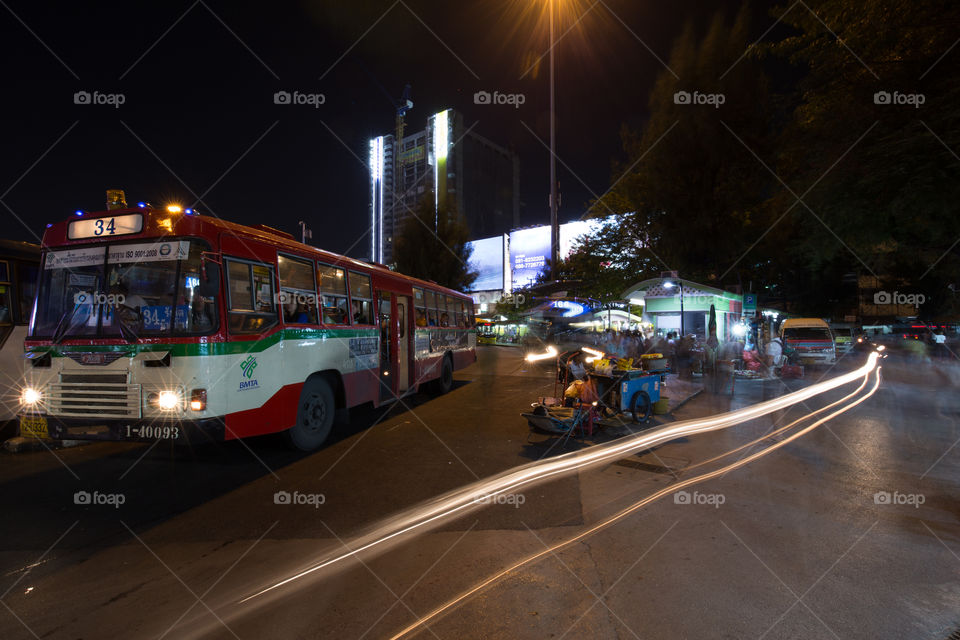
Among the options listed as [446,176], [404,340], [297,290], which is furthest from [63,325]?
[446,176]

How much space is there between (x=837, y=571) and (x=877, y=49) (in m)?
9.28

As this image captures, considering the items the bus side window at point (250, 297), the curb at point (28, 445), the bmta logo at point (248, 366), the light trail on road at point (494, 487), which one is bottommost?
the light trail on road at point (494, 487)

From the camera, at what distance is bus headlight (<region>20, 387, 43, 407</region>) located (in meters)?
5.59

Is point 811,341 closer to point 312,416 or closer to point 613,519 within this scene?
point 613,519

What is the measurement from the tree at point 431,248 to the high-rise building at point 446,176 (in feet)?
150

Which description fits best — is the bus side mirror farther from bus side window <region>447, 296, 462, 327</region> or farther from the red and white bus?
bus side window <region>447, 296, 462, 327</region>

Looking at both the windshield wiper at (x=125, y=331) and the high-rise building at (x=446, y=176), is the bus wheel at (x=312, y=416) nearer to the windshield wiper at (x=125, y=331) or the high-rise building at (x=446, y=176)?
the windshield wiper at (x=125, y=331)

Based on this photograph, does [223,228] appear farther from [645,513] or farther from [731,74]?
[731,74]

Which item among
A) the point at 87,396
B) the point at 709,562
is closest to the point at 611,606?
the point at 709,562

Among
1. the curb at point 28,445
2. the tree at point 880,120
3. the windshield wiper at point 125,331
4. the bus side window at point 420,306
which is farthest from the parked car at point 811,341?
the curb at point 28,445

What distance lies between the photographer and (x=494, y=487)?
540 centimetres

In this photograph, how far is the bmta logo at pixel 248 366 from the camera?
5578 mm

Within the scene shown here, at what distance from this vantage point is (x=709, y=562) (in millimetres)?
3660

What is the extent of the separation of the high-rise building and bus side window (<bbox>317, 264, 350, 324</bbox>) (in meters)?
75.6
